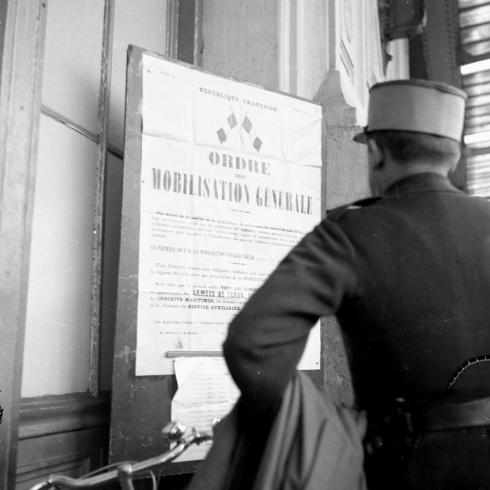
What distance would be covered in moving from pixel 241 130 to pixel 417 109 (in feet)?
3.69

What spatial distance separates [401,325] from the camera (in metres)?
1.48

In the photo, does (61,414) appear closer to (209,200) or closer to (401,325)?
(209,200)

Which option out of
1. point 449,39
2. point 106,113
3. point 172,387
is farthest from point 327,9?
point 449,39

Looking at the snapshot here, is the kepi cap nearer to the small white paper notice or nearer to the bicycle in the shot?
the bicycle

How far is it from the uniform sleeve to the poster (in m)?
1.01

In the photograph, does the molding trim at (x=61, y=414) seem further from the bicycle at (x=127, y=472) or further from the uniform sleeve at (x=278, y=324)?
the uniform sleeve at (x=278, y=324)

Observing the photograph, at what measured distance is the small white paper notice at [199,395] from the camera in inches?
92.8

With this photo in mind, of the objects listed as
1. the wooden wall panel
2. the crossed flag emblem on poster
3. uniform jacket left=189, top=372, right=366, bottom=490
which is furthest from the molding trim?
the crossed flag emblem on poster

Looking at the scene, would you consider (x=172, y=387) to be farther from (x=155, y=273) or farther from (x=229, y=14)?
(x=229, y=14)

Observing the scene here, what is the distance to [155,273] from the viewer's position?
2.38 m

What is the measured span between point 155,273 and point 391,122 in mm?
1067

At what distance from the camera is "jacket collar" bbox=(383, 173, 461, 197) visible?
158 centimetres

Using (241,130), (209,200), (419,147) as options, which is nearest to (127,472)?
(419,147)

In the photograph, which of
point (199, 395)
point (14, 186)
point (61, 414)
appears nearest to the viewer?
point (14, 186)
